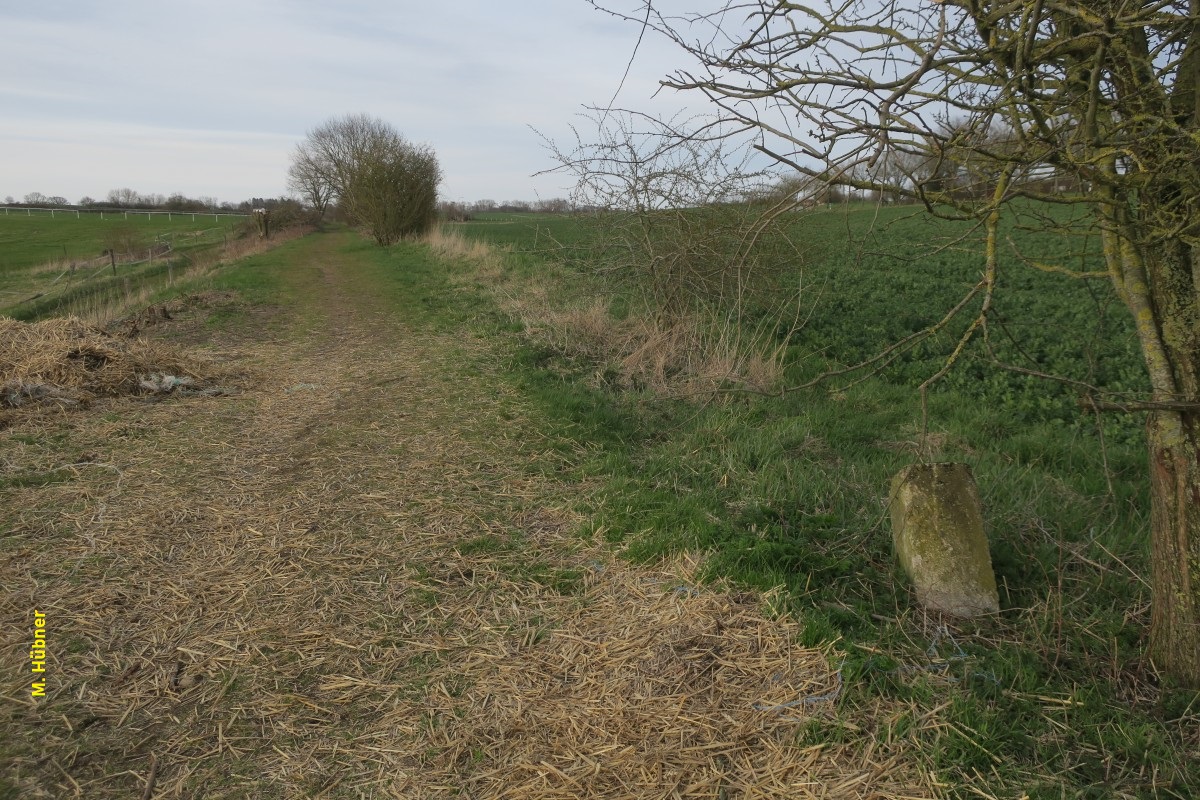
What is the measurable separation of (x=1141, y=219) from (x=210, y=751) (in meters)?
3.95

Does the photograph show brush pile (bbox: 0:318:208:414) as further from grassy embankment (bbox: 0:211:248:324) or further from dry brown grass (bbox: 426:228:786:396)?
dry brown grass (bbox: 426:228:786:396)

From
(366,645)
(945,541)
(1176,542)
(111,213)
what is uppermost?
(111,213)

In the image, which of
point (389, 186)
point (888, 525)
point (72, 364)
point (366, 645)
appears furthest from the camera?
point (389, 186)

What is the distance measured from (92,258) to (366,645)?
38.0m

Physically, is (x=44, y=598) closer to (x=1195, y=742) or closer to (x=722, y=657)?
(x=722, y=657)

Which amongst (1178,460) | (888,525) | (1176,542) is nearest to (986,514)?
(888,525)

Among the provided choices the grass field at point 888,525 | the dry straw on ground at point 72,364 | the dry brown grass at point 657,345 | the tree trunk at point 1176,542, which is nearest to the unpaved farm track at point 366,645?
the grass field at point 888,525

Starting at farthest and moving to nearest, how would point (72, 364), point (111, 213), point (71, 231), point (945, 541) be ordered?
point (111, 213)
point (71, 231)
point (72, 364)
point (945, 541)

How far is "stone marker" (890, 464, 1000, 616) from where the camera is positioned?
10.1 ft

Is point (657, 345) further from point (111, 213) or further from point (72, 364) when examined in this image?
point (111, 213)

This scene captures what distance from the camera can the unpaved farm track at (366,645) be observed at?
2.33m

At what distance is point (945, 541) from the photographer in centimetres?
315

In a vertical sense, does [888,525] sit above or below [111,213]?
below

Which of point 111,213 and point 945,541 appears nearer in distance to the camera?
point 945,541
